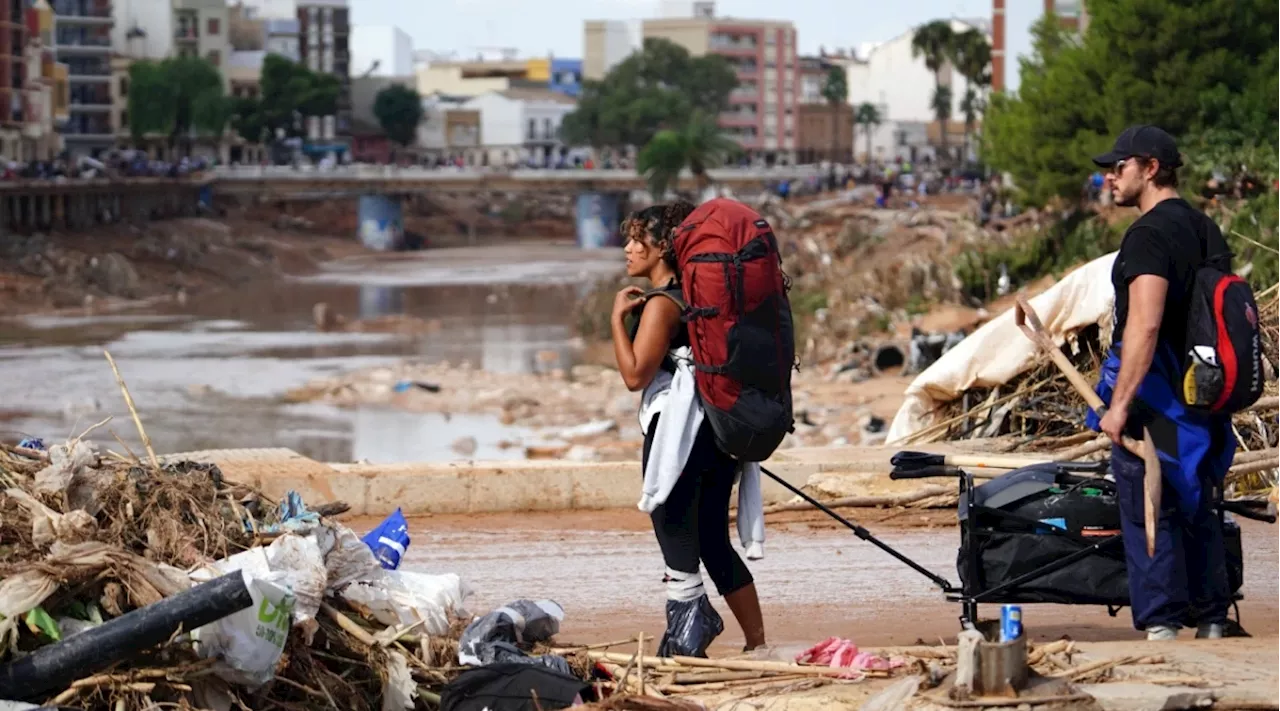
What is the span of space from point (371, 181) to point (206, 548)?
78.4m

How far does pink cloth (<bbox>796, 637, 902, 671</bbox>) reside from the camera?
4508mm

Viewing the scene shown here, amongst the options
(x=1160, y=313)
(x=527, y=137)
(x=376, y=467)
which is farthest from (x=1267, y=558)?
(x=527, y=137)

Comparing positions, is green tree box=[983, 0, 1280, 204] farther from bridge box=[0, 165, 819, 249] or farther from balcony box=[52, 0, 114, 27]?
balcony box=[52, 0, 114, 27]

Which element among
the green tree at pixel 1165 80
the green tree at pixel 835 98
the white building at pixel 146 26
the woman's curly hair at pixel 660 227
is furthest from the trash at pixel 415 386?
the green tree at pixel 835 98

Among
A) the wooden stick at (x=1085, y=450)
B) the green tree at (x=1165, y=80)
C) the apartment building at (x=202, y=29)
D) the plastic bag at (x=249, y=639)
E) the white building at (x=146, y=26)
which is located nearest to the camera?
the plastic bag at (x=249, y=639)

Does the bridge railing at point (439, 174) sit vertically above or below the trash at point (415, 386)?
above

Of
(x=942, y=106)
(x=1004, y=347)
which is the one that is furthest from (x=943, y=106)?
(x=1004, y=347)

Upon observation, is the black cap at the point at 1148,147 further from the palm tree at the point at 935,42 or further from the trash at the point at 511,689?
the palm tree at the point at 935,42

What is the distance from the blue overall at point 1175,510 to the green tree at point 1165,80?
25.3m

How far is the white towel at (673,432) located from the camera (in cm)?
484

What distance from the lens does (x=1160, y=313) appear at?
4586 mm

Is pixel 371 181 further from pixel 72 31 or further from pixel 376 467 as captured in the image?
pixel 376 467

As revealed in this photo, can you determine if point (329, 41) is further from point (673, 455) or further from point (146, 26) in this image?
point (673, 455)

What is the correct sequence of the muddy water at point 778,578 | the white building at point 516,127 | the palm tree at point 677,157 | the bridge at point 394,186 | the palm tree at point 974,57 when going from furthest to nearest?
the white building at point 516,127 → the palm tree at point 974,57 → the palm tree at point 677,157 → the bridge at point 394,186 → the muddy water at point 778,578
